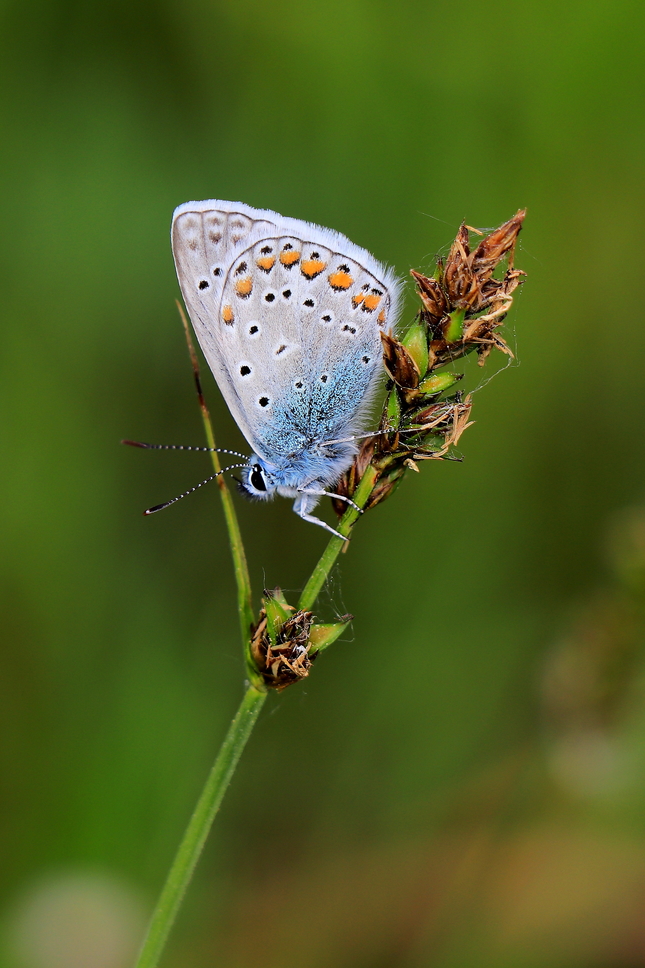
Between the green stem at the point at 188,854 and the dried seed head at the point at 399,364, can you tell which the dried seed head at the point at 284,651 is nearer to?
the green stem at the point at 188,854

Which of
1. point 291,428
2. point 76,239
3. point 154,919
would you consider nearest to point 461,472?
point 291,428

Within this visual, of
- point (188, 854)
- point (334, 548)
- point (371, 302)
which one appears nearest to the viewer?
point (188, 854)

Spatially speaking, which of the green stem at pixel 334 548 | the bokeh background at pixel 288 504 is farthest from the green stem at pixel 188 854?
the bokeh background at pixel 288 504

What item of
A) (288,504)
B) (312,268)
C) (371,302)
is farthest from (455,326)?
(288,504)

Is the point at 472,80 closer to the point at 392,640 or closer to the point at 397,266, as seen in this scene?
the point at 397,266

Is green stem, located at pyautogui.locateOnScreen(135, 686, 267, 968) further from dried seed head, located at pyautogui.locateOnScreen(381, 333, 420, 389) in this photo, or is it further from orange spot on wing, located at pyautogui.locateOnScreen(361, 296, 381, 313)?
orange spot on wing, located at pyautogui.locateOnScreen(361, 296, 381, 313)

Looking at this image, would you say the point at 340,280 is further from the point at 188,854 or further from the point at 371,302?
the point at 188,854

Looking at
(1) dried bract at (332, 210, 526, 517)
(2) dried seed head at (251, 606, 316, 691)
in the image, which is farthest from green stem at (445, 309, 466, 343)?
(2) dried seed head at (251, 606, 316, 691)
